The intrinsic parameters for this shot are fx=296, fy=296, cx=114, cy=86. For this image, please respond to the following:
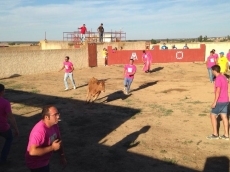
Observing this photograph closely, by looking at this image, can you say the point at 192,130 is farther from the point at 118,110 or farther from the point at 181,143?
the point at 118,110

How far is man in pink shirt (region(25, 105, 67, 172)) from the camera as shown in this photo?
3504 mm

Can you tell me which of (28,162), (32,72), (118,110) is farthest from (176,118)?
(32,72)

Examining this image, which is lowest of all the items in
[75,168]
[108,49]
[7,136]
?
[75,168]

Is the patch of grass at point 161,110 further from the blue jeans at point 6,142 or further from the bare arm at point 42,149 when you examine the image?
the bare arm at point 42,149

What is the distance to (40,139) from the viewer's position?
3580 millimetres

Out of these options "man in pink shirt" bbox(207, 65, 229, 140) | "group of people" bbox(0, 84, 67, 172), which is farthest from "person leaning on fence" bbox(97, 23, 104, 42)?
"group of people" bbox(0, 84, 67, 172)

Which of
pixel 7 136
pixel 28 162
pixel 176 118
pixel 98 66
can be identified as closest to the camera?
pixel 28 162

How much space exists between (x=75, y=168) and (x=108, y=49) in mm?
21947

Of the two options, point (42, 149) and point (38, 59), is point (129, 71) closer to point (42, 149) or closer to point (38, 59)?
point (42, 149)

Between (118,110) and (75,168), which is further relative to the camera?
(118,110)

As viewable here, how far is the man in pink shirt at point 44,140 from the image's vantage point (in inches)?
138

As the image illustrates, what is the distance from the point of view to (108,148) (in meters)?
6.98

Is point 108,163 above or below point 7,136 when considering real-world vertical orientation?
below

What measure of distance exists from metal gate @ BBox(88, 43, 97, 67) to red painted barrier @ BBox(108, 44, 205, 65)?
1398 mm
